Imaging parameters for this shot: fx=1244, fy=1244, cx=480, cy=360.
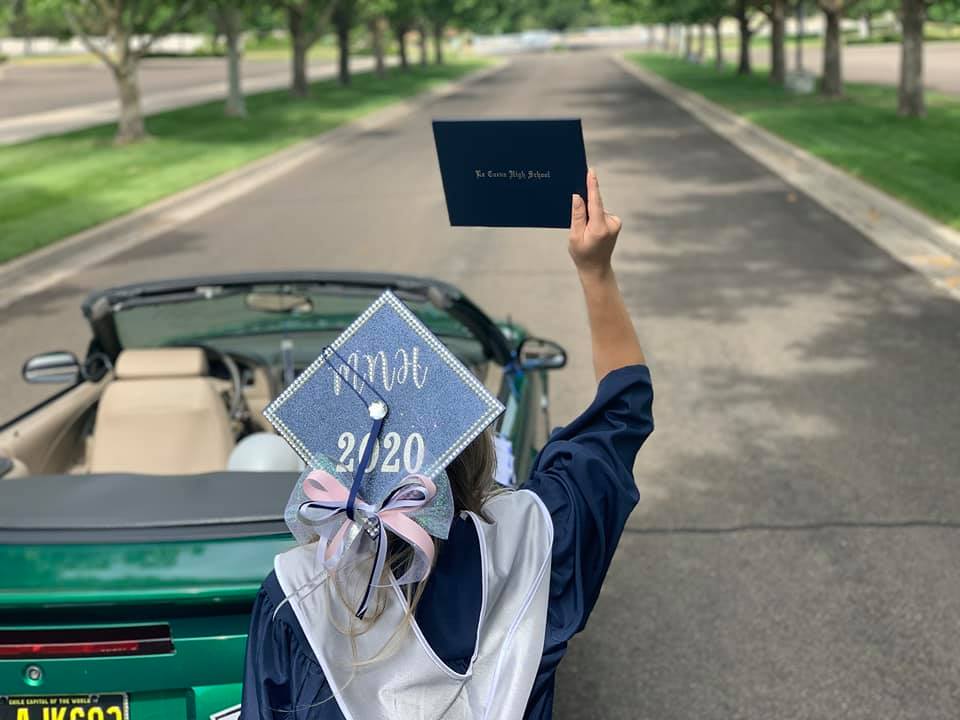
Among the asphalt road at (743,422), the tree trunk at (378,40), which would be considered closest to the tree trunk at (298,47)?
the tree trunk at (378,40)

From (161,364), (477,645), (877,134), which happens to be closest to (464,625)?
(477,645)

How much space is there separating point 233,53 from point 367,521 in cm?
3019

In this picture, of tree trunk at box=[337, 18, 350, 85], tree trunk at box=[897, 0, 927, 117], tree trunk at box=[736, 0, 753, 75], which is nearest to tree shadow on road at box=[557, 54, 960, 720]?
tree trunk at box=[897, 0, 927, 117]

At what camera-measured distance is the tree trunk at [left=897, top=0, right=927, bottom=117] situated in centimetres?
2272

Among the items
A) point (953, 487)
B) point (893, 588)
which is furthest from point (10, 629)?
point (953, 487)

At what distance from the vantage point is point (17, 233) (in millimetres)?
14555

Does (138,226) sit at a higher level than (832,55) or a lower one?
lower

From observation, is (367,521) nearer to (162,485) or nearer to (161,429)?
(162,485)

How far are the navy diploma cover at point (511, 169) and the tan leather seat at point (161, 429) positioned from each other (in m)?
2.31

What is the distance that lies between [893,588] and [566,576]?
3294 millimetres

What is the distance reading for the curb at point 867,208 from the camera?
12.1 m

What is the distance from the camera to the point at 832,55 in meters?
30.7

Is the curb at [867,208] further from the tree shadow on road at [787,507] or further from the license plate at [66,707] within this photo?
the license plate at [66,707]

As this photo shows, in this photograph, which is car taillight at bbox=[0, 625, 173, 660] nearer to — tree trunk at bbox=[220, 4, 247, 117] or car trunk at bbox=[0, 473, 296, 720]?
car trunk at bbox=[0, 473, 296, 720]
